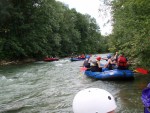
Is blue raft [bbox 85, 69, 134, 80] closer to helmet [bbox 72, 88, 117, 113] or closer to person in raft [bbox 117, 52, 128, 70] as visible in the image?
person in raft [bbox 117, 52, 128, 70]

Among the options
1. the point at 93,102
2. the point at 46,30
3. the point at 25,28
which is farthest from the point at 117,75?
the point at 46,30

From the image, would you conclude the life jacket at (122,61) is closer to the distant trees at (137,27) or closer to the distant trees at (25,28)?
the distant trees at (137,27)

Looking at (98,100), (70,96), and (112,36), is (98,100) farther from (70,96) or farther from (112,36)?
(112,36)

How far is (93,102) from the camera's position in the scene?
7.75 ft

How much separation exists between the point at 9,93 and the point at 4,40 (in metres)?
27.2

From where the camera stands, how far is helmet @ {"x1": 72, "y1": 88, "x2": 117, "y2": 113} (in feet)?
7.74

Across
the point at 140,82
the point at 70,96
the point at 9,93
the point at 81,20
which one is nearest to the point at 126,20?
the point at 140,82

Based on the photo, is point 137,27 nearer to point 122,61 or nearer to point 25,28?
point 122,61

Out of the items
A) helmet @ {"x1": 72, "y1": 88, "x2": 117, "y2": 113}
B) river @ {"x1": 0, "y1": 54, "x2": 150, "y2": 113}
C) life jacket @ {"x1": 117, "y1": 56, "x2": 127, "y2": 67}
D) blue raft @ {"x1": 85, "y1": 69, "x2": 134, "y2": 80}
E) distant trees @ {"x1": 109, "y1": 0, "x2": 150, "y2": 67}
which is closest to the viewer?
helmet @ {"x1": 72, "y1": 88, "x2": 117, "y2": 113}

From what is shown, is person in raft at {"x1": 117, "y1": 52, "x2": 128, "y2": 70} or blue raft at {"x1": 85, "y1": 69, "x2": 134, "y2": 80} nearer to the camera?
blue raft at {"x1": 85, "y1": 69, "x2": 134, "y2": 80}

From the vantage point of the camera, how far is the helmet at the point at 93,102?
2359 millimetres

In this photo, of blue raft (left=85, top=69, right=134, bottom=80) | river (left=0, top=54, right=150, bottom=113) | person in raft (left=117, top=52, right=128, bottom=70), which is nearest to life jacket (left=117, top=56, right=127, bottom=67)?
person in raft (left=117, top=52, right=128, bottom=70)

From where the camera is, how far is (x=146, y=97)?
273cm

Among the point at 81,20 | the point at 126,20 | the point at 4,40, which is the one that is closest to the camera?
the point at 126,20
